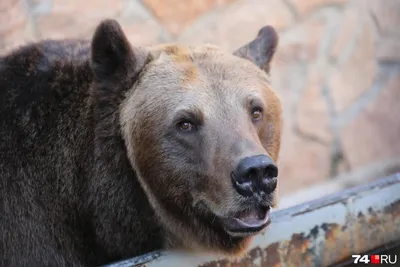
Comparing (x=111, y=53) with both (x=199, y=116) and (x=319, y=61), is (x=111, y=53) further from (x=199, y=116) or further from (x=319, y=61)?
(x=319, y=61)

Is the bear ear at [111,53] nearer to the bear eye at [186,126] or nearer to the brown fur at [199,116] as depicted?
the brown fur at [199,116]

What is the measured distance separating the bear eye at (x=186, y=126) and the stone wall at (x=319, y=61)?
3242 millimetres

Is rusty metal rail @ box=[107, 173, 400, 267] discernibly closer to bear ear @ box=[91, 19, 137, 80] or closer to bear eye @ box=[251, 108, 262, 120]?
bear eye @ box=[251, 108, 262, 120]

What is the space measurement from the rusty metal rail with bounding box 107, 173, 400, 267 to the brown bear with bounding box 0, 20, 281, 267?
7.8 inches

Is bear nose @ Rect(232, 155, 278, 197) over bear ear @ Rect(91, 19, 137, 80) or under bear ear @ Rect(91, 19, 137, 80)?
under

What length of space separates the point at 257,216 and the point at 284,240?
17cm

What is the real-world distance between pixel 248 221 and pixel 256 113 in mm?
593

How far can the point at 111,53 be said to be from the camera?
385 cm

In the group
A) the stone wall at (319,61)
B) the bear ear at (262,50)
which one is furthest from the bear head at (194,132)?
the stone wall at (319,61)

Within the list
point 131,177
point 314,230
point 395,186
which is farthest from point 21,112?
point 395,186

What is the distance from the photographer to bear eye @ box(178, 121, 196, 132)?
3684 millimetres

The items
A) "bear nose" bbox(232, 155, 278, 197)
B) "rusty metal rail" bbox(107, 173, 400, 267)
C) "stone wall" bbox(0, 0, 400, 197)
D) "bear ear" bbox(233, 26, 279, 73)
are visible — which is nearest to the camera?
"bear nose" bbox(232, 155, 278, 197)

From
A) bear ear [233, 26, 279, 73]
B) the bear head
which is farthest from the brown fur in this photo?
bear ear [233, 26, 279, 73]

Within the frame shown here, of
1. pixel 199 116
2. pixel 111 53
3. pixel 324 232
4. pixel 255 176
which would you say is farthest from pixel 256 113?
pixel 111 53
